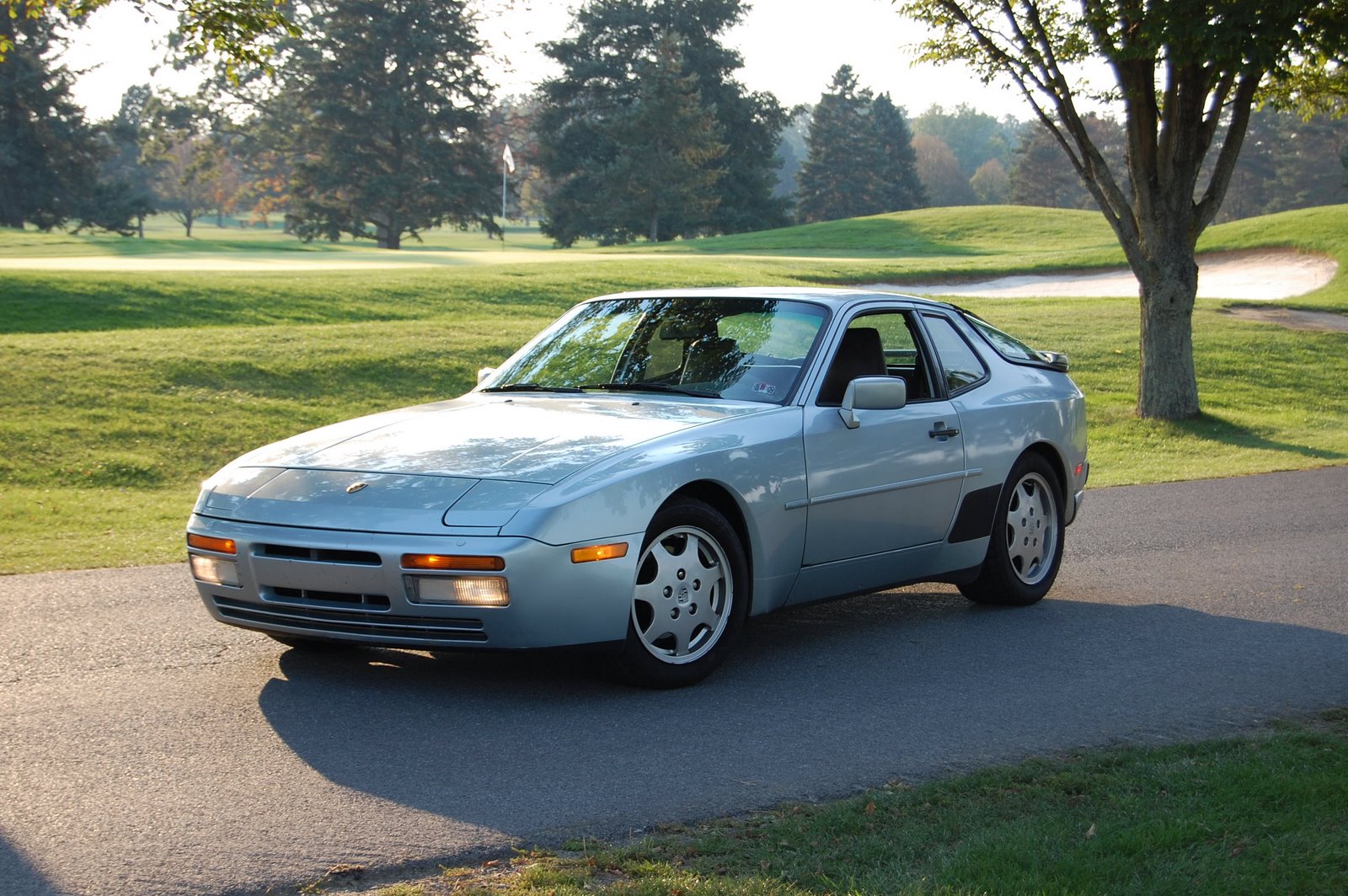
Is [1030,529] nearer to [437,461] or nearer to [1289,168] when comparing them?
[437,461]

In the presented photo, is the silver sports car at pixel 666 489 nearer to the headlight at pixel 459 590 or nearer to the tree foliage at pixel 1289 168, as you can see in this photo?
the headlight at pixel 459 590

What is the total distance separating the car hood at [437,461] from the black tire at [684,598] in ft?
1.26

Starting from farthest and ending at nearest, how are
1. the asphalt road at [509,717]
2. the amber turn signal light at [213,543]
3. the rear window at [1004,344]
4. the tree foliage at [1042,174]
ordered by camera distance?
the tree foliage at [1042,174]
the rear window at [1004,344]
the amber turn signal light at [213,543]
the asphalt road at [509,717]

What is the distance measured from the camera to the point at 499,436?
5.86 metres

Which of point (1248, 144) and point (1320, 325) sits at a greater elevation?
point (1248, 144)

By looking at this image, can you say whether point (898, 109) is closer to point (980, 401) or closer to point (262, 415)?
point (262, 415)

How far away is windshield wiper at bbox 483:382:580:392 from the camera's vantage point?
678 centimetres

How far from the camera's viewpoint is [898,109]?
10288 centimetres

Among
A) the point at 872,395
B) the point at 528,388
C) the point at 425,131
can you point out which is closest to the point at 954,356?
the point at 872,395

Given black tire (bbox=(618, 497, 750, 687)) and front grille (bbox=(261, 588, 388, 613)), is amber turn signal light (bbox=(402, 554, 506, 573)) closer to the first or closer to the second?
front grille (bbox=(261, 588, 388, 613))

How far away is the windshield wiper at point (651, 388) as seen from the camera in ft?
21.2

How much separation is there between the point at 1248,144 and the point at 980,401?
338 ft

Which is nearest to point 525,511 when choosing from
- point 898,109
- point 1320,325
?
point 1320,325

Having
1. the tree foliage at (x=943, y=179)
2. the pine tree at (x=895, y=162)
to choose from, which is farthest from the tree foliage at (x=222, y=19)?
the tree foliage at (x=943, y=179)
